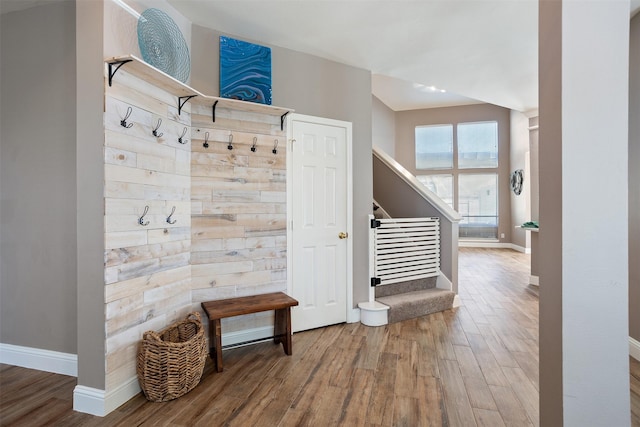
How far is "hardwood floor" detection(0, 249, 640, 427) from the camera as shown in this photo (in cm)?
Result: 193

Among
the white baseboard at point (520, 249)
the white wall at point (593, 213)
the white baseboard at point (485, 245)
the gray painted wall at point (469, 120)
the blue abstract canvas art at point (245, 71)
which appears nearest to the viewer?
the white wall at point (593, 213)

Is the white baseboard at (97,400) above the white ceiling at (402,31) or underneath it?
underneath

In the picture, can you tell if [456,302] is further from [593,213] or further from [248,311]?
[593,213]

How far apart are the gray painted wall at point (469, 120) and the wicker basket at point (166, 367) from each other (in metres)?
8.77

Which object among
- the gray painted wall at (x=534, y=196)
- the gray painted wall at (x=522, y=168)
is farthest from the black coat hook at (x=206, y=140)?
the gray painted wall at (x=522, y=168)

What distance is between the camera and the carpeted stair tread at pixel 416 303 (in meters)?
3.58

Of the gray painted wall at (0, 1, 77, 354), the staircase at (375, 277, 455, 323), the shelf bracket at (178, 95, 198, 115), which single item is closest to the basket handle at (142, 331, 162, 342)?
the gray painted wall at (0, 1, 77, 354)

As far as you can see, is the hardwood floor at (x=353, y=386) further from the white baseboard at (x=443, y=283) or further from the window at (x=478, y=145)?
the window at (x=478, y=145)

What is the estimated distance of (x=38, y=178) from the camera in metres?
2.51

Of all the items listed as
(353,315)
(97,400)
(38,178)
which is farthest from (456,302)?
(38,178)

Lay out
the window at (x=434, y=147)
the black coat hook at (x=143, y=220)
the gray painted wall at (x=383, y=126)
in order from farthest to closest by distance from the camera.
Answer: the window at (x=434, y=147), the gray painted wall at (x=383, y=126), the black coat hook at (x=143, y=220)

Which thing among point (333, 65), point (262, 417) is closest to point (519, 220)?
point (333, 65)

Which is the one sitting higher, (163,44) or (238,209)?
(163,44)

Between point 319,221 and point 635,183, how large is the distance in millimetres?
2589
